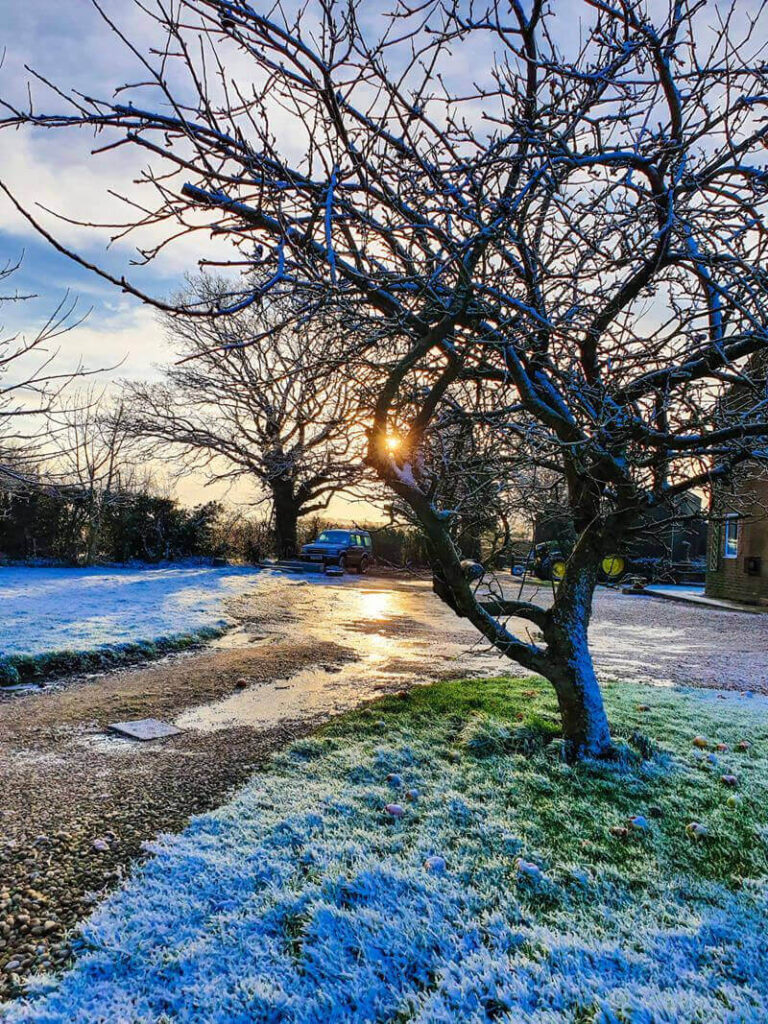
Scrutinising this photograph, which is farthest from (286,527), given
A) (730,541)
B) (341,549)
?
(730,541)

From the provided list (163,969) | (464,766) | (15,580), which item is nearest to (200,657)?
(464,766)

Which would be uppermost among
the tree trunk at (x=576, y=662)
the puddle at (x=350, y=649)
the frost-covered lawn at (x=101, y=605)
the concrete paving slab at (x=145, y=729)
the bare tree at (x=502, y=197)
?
the bare tree at (x=502, y=197)

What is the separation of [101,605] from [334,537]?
13272 millimetres

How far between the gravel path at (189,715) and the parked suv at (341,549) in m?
10.1

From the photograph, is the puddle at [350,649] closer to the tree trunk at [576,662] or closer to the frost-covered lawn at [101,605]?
the frost-covered lawn at [101,605]

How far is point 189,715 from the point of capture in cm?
523

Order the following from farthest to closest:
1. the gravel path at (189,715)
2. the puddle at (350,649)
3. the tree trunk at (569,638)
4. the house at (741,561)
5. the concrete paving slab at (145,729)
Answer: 1. the house at (741,561)
2. the puddle at (350,649)
3. the concrete paving slab at (145,729)
4. the tree trunk at (569,638)
5. the gravel path at (189,715)

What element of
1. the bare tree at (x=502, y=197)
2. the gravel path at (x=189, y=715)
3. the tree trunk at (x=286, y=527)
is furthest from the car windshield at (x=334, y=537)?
the bare tree at (x=502, y=197)

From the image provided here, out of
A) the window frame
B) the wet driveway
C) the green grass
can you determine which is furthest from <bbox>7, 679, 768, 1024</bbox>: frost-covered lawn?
the window frame

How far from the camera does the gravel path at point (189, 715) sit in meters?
2.73

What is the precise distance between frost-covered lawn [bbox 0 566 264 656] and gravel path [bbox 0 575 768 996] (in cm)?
95

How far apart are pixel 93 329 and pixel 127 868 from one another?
4.07 m

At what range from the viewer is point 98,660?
277 inches

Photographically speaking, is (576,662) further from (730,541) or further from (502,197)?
(730,541)
